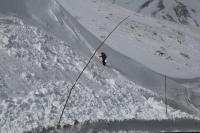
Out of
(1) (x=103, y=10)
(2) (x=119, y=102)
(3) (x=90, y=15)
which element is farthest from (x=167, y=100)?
(1) (x=103, y=10)

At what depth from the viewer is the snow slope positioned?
1175 inches

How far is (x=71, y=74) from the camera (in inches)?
832

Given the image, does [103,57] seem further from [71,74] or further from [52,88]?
[52,88]

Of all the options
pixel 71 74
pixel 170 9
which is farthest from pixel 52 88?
pixel 170 9

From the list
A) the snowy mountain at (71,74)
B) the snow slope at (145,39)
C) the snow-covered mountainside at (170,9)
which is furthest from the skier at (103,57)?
the snow-covered mountainside at (170,9)

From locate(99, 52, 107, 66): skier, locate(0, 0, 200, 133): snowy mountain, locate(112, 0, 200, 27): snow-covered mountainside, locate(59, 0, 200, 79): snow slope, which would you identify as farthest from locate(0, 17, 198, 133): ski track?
locate(112, 0, 200, 27): snow-covered mountainside

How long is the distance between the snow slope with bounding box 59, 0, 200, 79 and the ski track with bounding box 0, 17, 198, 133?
6.72 meters

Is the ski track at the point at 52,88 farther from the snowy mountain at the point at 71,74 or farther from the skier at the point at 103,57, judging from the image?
the skier at the point at 103,57

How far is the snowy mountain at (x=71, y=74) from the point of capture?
17.0 m

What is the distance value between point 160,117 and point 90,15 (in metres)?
19.1

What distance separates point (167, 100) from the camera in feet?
73.8

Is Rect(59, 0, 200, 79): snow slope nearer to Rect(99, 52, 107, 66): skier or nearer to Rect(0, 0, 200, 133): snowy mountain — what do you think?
Rect(0, 0, 200, 133): snowy mountain

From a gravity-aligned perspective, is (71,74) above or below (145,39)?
above

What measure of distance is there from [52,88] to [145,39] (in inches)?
730
